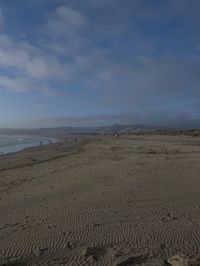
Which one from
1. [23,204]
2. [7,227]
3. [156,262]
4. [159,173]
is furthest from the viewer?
[159,173]

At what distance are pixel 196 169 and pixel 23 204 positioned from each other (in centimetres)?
860

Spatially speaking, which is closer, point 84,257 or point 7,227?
point 84,257

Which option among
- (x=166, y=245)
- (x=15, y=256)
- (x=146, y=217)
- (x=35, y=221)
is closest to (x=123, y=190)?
(x=146, y=217)

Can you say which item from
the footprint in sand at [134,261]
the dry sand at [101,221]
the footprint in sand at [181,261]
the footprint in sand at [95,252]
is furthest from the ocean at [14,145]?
the footprint in sand at [181,261]

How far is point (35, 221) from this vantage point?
7.99 meters

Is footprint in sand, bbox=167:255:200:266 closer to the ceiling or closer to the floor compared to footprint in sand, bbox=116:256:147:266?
closer to the ceiling

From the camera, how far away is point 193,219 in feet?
25.7

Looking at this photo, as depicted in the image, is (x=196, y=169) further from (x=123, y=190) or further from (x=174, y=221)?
(x=174, y=221)

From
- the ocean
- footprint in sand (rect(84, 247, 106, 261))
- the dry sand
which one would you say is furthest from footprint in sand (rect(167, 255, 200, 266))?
the ocean

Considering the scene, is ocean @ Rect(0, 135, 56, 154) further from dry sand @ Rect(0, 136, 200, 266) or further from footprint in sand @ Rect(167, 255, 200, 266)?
footprint in sand @ Rect(167, 255, 200, 266)

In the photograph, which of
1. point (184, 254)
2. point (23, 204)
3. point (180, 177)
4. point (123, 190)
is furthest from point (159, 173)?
point (184, 254)

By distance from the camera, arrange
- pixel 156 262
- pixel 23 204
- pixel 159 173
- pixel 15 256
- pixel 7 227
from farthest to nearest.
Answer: pixel 159 173
pixel 23 204
pixel 7 227
pixel 15 256
pixel 156 262

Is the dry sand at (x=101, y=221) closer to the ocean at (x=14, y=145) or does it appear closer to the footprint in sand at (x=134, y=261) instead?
the footprint in sand at (x=134, y=261)

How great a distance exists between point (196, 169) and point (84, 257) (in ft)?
35.3
